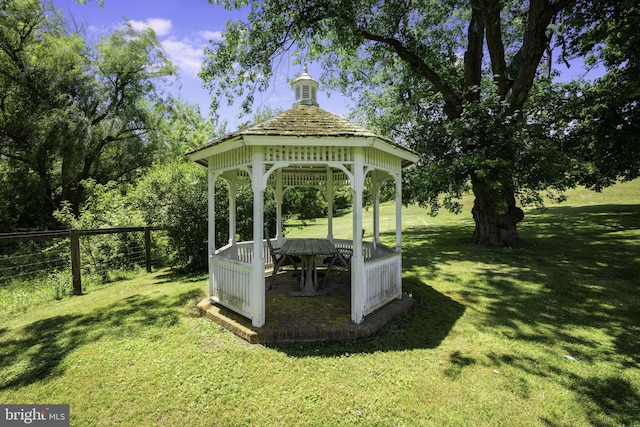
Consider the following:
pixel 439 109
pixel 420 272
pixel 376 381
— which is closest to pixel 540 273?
pixel 420 272

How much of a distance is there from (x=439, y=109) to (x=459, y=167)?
4.23 meters

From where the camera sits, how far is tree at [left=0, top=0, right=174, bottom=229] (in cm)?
1499

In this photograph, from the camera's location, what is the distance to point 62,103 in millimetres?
15500

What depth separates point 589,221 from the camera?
56.9ft

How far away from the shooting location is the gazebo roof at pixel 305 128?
4535 mm

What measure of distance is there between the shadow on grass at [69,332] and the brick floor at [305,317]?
0.87 m

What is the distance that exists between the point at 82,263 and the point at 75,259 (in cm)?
240

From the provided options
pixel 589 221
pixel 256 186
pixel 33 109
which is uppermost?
pixel 33 109

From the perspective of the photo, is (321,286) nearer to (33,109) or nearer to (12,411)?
(12,411)

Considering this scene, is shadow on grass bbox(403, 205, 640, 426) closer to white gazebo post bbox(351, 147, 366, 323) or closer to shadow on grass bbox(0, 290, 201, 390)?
white gazebo post bbox(351, 147, 366, 323)

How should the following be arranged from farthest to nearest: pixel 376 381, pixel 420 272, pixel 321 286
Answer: pixel 420 272 → pixel 321 286 → pixel 376 381

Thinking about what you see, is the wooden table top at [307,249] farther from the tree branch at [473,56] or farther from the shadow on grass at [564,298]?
the tree branch at [473,56]

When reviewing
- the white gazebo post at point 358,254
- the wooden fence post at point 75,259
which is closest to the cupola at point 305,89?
the white gazebo post at point 358,254

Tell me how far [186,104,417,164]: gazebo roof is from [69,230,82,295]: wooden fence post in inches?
148
